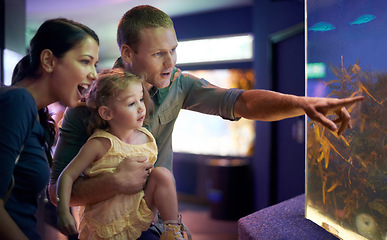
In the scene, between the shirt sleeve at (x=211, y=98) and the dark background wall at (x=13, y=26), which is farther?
the dark background wall at (x=13, y=26)

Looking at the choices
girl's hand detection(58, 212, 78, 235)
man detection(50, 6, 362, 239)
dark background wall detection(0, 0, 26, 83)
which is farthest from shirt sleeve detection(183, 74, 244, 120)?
dark background wall detection(0, 0, 26, 83)

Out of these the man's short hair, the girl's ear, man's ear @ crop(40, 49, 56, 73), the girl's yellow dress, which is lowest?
the girl's yellow dress

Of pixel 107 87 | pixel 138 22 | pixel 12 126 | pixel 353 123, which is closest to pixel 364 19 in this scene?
pixel 353 123

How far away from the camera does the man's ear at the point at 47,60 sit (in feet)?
2.91

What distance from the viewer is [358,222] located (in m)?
1.16

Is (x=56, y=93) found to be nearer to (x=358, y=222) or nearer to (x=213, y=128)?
(x=358, y=222)

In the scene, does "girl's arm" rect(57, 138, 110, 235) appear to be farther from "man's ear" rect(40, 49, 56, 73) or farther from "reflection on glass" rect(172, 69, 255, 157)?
"reflection on glass" rect(172, 69, 255, 157)

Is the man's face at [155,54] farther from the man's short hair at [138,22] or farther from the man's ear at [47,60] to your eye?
the man's ear at [47,60]

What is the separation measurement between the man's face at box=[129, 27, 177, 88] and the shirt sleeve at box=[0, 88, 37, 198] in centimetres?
39

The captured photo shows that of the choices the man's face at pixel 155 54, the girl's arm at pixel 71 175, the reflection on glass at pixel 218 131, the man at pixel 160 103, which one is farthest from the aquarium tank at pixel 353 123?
the reflection on glass at pixel 218 131

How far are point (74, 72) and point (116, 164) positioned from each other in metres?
0.31

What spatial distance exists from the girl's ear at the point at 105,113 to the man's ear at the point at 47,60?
0.63 feet

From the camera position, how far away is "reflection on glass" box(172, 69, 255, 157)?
516 cm

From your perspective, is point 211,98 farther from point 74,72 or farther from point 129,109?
point 74,72
